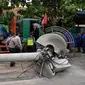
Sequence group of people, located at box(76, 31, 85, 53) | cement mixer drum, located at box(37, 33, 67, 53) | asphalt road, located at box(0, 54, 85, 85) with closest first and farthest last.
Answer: asphalt road, located at box(0, 54, 85, 85)
cement mixer drum, located at box(37, 33, 67, 53)
group of people, located at box(76, 31, 85, 53)

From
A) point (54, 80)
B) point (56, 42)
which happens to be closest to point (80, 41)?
point (56, 42)

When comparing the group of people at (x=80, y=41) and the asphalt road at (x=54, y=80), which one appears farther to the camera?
the group of people at (x=80, y=41)

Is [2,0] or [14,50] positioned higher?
[2,0]

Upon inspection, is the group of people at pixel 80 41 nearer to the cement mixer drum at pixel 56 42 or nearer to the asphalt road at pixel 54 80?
the cement mixer drum at pixel 56 42

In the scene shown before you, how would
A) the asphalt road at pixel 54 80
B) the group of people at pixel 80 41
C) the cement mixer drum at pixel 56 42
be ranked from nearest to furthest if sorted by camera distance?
the asphalt road at pixel 54 80 → the cement mixer drum at pixel 56 42 → the group of people at pixel 80 41

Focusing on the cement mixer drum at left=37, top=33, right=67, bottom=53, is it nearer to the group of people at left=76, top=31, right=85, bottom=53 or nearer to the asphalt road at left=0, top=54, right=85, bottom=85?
the asphalt road at left=0, top=54, right=85, bottom=85

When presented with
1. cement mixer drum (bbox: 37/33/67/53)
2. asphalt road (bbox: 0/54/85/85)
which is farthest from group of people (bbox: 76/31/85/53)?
asphalt road (bbox: 0/54/85/85)

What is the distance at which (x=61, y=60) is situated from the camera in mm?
11930

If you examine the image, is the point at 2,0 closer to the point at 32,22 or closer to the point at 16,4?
the point at 16,4

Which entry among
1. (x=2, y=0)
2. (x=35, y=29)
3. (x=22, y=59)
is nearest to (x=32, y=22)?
(x=35, y=29)

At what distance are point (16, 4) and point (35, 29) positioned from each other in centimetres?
331

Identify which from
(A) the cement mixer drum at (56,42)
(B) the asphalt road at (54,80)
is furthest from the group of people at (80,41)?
(B) the asphalt road at (54,80)

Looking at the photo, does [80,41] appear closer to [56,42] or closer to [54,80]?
[56,42]

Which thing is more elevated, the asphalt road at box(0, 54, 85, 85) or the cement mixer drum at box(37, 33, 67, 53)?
the cement mixer drum at box(37, 33, 67, 53)
